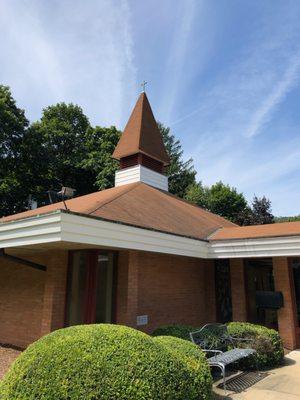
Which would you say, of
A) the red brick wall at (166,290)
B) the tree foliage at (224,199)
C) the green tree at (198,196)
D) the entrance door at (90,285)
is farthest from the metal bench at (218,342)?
the tree foliage at (224,199)

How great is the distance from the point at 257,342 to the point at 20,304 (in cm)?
591

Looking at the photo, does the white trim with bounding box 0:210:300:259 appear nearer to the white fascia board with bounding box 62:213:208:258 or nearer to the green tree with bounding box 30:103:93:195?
the white fascia board with bounding box 62:213:208:258

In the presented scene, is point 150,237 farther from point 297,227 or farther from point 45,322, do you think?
point 297,227

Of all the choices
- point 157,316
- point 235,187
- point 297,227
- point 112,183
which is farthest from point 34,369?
point 235,187

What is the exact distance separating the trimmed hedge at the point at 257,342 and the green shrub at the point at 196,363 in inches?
68.0

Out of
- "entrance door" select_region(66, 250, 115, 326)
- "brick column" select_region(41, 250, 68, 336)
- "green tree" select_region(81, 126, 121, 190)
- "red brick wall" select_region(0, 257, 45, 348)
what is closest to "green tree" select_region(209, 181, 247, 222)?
"green tree" select_region(81, 126, 121, 190)

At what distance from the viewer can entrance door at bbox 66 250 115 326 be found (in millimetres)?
7918

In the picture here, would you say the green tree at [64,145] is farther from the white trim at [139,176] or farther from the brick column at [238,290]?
the brick column at [238,290]

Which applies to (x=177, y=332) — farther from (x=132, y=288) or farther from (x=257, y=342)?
(x=257, y=342)

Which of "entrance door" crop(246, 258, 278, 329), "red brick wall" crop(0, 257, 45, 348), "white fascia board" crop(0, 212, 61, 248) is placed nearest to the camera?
"white fascia board" crop(0, 212, 61, 248)

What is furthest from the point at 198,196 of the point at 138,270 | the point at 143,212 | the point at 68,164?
the point at 138,270

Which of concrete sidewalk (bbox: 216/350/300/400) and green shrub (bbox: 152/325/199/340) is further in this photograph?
green shrub (bbox: 152/325/199/340)

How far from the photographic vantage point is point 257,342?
778 cm

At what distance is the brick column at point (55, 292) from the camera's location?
812 cm
